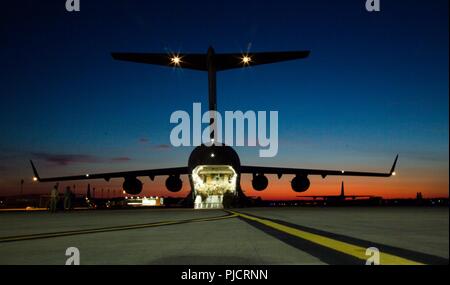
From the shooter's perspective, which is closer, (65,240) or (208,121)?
(65,240)

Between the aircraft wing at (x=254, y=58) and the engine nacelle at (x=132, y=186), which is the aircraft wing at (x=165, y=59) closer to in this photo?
the aircraft wing at (x=254, y=58)

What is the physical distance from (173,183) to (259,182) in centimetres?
644

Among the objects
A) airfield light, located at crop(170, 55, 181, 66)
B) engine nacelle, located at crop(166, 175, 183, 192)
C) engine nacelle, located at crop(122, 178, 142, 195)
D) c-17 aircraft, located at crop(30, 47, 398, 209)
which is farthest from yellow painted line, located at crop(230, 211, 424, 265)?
airfield light, located at crop(170, 55, 181, 66)

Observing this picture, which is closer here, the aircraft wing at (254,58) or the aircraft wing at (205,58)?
the aircraft wing at (205,58)

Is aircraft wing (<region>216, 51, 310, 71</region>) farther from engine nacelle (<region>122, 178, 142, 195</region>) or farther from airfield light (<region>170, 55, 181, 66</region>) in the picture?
engine nacelle (<region>122, 178, 142, 195</region>)

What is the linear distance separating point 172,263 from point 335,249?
2310 mm

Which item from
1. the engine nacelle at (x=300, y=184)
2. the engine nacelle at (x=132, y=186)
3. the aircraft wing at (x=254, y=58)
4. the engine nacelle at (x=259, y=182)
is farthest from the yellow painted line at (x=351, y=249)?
the engine nacelle at (x=132, y=186)

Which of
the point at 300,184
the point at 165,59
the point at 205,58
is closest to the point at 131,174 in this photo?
the point at 165,59

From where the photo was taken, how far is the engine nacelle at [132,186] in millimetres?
32172

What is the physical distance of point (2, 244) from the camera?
7238 mm

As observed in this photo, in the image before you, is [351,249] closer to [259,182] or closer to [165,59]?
[259,182]
